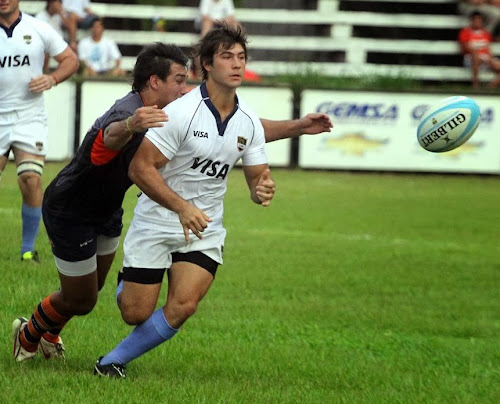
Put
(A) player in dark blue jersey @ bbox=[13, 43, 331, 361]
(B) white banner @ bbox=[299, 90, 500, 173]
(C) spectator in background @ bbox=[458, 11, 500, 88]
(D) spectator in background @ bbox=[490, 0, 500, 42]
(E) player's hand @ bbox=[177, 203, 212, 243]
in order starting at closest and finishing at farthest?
(E) player's hand @ bbox=[177, 203, 212, 243], (A) player in dark blue jersey @ bbox=[13, 43, 331, 361], (B) white banner @ bbox=[299, 90, 500, 173], (C) spectator in background @ bbox=[458, 11, 500, 88], (D) spectator in background @ bbox=[490, 0, 500, 42]

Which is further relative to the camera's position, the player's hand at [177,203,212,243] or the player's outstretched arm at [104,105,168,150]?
the player's hand at [177,203,212,243]

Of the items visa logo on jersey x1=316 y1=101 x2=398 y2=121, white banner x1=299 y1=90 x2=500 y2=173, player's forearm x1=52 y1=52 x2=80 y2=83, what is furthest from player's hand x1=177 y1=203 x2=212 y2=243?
visa logo on jersey x1=316 y1=101 x2=398 y2=121

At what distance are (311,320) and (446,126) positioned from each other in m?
2.03

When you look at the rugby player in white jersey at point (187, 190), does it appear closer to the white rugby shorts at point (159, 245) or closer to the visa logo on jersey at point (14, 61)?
the white rugby shorts at point (159, 245)

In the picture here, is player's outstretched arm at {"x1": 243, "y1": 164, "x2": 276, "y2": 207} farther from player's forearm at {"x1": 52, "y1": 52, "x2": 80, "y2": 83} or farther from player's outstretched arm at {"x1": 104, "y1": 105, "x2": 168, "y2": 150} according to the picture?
player's forearm at {"x1": 52, "y1": 52, "x2": 80, "y2": 83}

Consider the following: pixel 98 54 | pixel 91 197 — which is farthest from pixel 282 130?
pixel 98 54

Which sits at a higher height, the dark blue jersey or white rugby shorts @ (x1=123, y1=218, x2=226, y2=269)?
the dark blue jersey

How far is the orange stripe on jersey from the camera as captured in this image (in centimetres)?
621

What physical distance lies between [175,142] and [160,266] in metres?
0.71

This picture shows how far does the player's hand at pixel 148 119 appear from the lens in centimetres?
575

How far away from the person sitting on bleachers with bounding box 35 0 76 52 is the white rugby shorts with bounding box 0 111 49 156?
12.1 meters

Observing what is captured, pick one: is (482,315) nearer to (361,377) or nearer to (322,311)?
(322,311)

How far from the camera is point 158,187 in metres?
6.10

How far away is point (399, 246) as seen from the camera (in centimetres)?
1332
